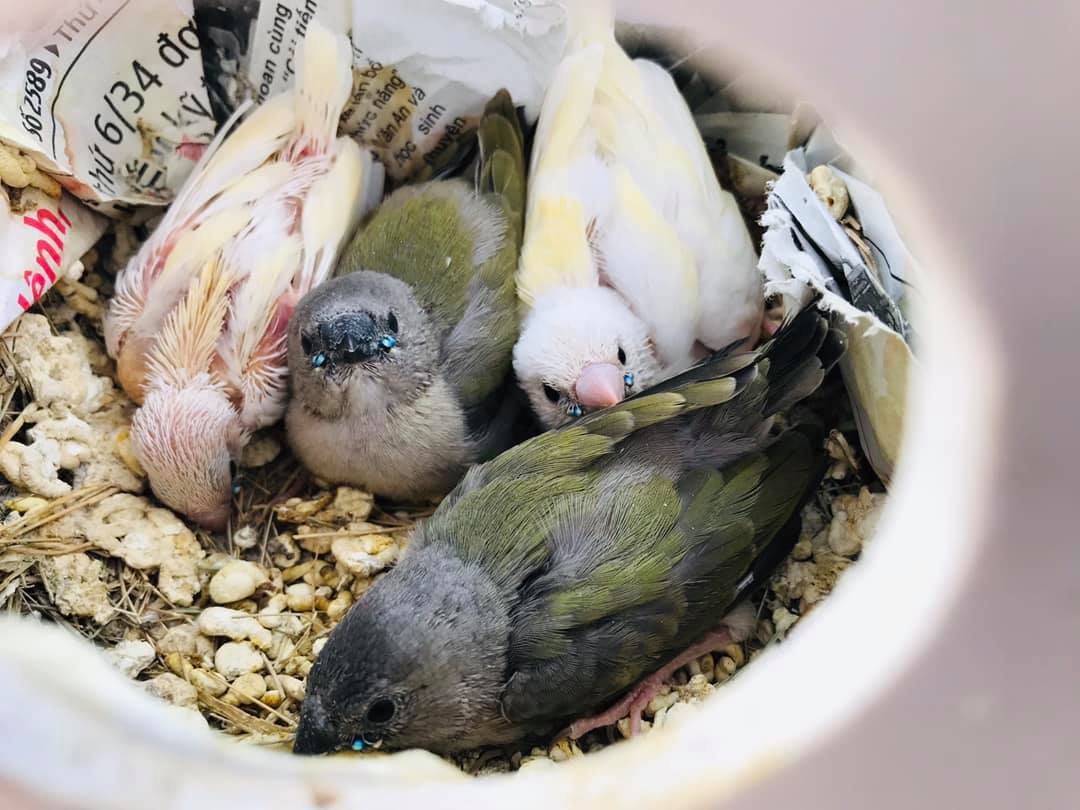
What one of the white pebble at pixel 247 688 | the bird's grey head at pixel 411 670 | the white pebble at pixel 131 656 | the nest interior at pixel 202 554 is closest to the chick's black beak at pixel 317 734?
the bird's grey head at pixel 411 670

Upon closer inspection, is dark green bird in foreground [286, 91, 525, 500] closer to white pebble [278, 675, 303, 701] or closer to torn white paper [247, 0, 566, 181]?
torn white paper [247, 0, 566, 181]

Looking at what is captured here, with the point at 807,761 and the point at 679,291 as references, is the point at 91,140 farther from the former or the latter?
the point at 807,761

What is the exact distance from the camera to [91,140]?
1818mm

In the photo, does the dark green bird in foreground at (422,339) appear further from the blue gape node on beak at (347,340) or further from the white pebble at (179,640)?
the white pebble at (179,640)

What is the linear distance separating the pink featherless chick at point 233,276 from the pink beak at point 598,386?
23.0 inches

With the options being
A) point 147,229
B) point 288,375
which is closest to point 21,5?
point 147,229

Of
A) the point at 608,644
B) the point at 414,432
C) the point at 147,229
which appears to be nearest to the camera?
the point at 608,644

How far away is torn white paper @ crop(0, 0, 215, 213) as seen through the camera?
1.70 m

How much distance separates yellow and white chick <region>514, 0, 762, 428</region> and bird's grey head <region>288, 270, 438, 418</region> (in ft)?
0.66

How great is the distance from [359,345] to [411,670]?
0.57 metres

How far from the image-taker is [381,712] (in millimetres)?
1411

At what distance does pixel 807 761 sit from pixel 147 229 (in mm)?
1711

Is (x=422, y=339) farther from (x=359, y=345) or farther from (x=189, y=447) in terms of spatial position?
(x=189, y=447)

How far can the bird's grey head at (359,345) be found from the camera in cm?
167
